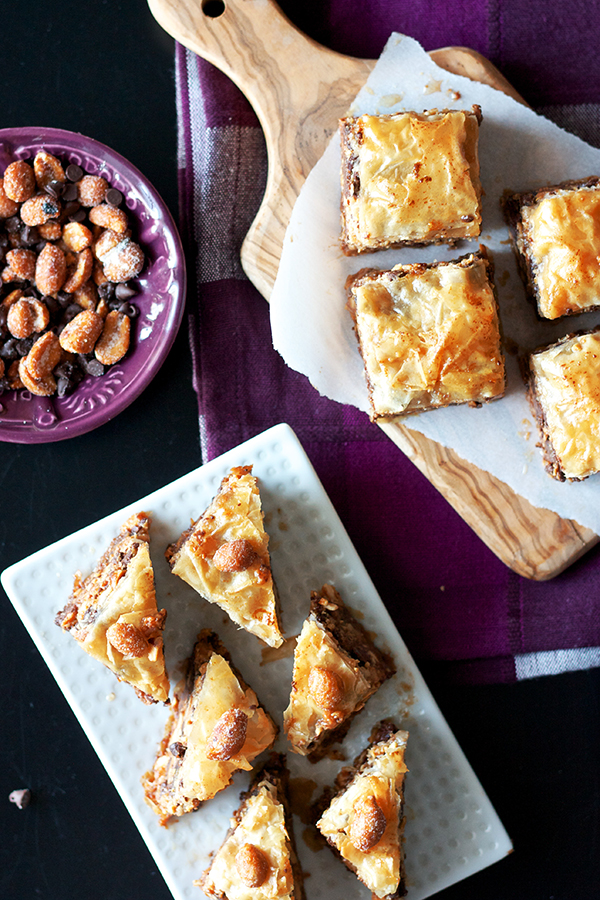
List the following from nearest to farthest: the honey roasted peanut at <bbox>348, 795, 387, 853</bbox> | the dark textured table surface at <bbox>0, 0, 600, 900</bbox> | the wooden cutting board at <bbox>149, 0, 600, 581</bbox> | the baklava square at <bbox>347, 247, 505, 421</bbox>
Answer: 1. the honey roasted peanut at <bbox>348, 795, 387, 853</bbox>
2. the baklava square at <bbox>347, 247, 505, 421</bbox>
3. the wooden cutting board at <bbox>149, 0, 600, 581</bbox>
4. the dark textured table surface at <bbox>0, 0, 600, 900</bbox>

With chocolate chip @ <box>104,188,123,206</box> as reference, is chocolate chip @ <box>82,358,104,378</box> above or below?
below

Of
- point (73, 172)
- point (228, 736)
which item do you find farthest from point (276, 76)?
point (228, 736)

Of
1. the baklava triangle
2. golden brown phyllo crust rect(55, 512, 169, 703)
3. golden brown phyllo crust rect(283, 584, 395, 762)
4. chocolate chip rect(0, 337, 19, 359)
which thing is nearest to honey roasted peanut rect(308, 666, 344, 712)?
golden brown phyllo crust rect(283, 584, 395, 762)

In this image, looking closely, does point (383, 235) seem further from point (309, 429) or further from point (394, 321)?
point (309, 429)

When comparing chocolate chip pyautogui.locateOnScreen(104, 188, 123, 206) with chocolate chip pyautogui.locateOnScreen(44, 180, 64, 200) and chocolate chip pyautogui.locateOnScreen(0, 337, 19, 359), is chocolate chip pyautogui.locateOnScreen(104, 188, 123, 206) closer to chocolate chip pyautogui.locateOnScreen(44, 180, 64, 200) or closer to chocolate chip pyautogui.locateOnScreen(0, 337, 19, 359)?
chocolate chip pyautogui.locateOnScreen(44, 180, 64, 200)

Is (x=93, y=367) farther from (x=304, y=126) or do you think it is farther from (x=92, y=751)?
(x=92, y=751)

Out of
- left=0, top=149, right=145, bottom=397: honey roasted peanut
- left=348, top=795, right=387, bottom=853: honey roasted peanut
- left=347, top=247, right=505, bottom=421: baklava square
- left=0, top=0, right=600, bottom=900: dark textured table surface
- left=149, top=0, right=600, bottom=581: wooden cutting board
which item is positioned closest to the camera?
left=348, top=795, right=387, bottom=853: honey roasted peanut

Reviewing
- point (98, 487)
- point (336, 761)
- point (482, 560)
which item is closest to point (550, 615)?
point (482, 560)
